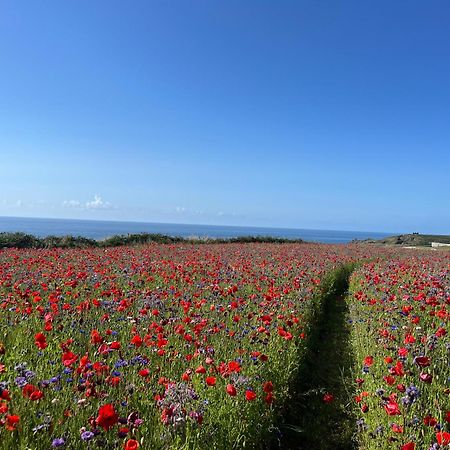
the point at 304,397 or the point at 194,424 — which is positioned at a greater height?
the point at 194,424

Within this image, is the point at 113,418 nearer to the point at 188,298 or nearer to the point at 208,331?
the point at 208,331

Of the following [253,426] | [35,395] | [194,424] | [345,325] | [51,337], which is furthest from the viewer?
[345,325]

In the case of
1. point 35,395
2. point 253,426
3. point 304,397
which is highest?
point 35,395

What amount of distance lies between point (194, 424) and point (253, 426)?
0.91 m

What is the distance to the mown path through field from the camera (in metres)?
5.16

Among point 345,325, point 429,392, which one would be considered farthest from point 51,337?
point 345,325

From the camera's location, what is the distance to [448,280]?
10.9m

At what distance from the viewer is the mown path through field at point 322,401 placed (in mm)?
5160

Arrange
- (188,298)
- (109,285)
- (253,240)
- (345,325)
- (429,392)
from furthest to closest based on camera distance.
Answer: (253,240)
(345,325)
(109,285)
(188,298)
(429,392)

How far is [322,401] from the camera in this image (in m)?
6.14

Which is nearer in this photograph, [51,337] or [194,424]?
[194,424]

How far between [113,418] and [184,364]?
2453mm

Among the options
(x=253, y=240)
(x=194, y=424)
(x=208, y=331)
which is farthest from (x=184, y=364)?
(x=253, y=240)

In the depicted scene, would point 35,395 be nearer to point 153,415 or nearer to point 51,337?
point 153,415
